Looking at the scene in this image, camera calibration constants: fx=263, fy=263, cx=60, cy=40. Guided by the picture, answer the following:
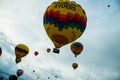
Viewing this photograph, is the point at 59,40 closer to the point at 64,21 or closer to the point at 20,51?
the point at 64,21

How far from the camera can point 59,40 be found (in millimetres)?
34219

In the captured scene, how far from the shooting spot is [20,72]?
5619 cm

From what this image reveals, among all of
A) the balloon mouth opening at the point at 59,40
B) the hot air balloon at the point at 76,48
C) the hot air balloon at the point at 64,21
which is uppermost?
the hot air balloon at the point at 76,48

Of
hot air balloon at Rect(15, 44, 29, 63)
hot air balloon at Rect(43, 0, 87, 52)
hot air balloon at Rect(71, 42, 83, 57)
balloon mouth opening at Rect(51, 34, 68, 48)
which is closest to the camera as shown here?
hot air balloon at Rect(43, 0, 87, 52)

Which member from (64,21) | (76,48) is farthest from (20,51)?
(64,21)

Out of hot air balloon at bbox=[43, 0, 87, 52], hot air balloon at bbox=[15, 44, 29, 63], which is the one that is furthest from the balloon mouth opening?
hot air balloon at bbox=[15, 44, 29, 63]

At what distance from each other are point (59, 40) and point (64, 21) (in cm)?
260

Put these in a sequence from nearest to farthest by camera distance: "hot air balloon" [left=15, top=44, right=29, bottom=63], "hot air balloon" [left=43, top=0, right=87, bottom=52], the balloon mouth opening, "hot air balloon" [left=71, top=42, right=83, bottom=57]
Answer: "hot air balloon" [left=43, top=0, right=87, bottom=52]
the balloon mouth opening
"hot air balloon" [left=71, top=42, right=83, bottom=57]
"hot air balloon" [left=15, top=44, right=29, bottom=63]

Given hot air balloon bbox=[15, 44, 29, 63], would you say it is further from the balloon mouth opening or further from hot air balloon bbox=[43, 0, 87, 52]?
the balloon mouth opening

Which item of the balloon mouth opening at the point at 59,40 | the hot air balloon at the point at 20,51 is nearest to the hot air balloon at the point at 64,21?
the balloon mouth opening at the point at 59,40

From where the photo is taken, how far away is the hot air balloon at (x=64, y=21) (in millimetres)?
33531

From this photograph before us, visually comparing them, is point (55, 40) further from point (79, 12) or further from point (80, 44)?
point (80, 44)

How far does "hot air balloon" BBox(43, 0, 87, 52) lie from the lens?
33.5m

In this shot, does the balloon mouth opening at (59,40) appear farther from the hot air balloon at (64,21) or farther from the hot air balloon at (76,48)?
the hot air balloon at (76,48)
